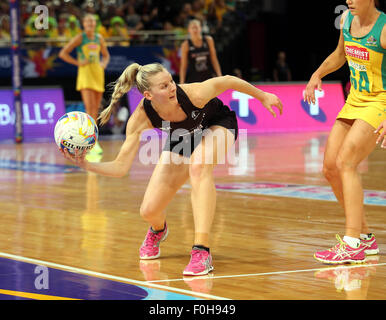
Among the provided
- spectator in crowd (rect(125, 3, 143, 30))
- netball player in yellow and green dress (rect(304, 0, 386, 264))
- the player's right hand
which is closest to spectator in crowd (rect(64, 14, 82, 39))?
spectator in crowd (rect(125, 3, 143, 30))

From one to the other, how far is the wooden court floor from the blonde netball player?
0.34m

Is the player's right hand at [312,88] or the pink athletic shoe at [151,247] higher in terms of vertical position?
the player's right hand at [312,88]

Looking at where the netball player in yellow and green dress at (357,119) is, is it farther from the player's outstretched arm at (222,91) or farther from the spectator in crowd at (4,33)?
the spectator in crowd at (4,33)

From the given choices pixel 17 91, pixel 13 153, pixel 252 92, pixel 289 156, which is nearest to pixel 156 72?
pixel 252 92

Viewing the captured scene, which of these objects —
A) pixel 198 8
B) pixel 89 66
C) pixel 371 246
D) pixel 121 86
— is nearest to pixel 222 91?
pixel 121 86

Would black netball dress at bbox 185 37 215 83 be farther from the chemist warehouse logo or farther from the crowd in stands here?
the chemist warehouse logo

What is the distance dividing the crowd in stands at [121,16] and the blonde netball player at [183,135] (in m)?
13.4

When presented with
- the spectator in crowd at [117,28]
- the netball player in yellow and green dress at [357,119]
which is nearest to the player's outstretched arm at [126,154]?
the netball player in yellow and green dress at [357,119]

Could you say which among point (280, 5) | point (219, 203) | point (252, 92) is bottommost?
point (219, 203)

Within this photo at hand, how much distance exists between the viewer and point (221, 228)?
313 inches

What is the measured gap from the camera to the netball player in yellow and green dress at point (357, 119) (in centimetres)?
638

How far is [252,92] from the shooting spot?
6176 mm
